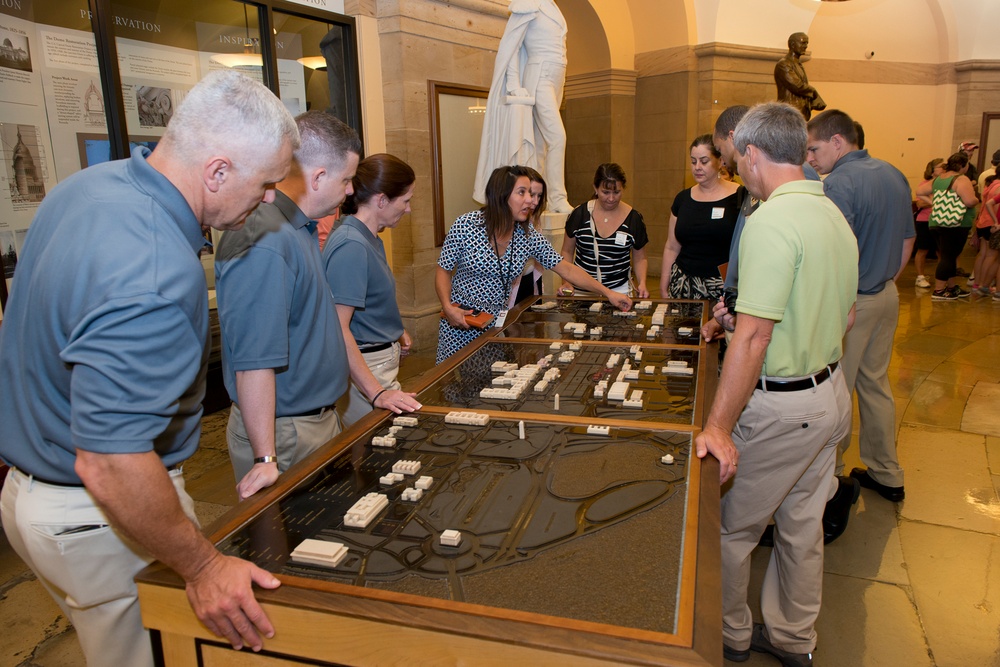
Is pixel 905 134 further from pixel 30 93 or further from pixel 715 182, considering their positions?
pixel 30 93

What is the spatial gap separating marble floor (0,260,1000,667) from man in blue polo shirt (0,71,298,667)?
150 cm

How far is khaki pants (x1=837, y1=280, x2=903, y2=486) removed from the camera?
3639 millimetres

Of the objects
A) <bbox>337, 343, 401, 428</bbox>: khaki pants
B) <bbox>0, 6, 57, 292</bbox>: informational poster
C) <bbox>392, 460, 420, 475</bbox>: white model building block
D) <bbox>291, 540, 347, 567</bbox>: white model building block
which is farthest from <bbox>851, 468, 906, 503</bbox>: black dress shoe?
<bbox>0, 6, 57, 292</bbox>: informational poster

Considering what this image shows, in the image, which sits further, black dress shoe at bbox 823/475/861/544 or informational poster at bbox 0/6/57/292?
informational poster at bbox 0/6/57/292

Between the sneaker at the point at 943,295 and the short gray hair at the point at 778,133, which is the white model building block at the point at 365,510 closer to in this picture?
the short gray hair at the point at 778,133

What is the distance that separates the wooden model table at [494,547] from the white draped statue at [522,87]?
5015mm

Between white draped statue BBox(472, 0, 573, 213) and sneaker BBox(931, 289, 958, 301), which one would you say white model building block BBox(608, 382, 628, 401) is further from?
sneaker BBox(931, 289, 958, 301)

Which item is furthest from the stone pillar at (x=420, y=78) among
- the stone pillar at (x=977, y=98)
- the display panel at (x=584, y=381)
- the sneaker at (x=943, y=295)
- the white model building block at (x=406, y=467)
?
the stone pillar at (x=977, y=98)

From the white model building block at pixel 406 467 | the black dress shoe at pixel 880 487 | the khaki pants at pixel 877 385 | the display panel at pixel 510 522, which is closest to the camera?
the display panel at pixel 510 522

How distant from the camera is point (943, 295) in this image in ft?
30.9

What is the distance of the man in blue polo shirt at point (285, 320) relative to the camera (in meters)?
1.83

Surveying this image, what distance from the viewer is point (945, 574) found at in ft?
10.1

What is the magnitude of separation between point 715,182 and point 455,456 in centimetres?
293

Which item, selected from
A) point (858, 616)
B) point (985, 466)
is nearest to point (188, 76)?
point (858, 616)
